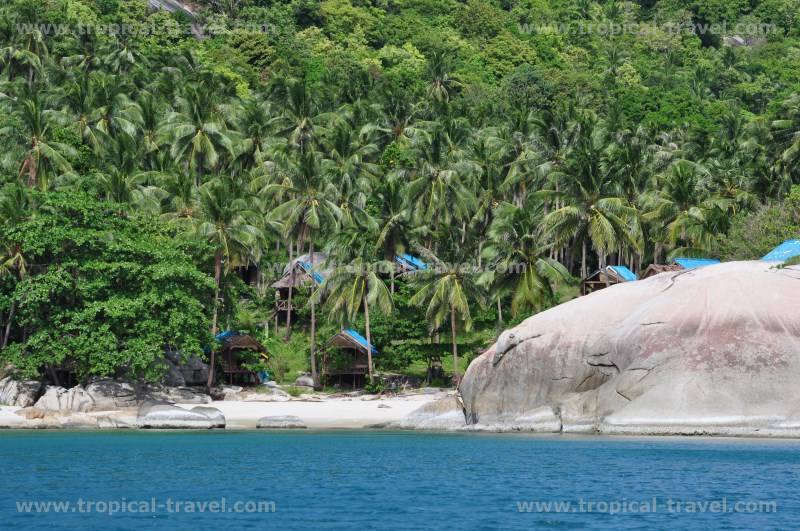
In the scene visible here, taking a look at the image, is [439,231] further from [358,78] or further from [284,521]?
[284,521]

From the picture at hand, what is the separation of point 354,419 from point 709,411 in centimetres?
1568

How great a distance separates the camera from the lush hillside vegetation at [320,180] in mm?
48094

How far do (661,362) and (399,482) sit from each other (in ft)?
41.1

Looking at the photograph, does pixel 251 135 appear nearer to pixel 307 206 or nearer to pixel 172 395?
pixel 307 206

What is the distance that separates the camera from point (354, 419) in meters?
46.2

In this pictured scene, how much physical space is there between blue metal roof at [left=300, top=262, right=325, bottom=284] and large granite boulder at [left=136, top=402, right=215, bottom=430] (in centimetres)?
1607

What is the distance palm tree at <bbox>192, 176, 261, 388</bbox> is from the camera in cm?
5266

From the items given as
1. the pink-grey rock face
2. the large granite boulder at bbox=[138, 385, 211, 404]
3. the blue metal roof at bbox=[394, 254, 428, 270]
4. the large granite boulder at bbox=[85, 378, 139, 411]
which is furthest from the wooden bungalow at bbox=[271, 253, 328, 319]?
the pink-grey rock face

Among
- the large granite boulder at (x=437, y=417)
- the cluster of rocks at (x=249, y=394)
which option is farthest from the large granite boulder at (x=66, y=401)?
the large granite boulder at (x=437, y=417)

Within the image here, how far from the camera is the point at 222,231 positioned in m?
53.2

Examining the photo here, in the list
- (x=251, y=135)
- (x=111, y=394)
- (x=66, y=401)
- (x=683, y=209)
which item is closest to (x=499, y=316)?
(x=683, y=209)

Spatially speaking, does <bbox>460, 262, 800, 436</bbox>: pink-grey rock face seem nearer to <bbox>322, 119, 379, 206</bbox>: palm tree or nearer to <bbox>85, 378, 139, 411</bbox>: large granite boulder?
<bbox>85, 378, 139, 411</bbox>: large granite boulder

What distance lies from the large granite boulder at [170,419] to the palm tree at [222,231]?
22.7 ft

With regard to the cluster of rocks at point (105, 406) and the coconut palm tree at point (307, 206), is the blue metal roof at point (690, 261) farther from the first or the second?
the cluster of rocks at point (105, 406)
